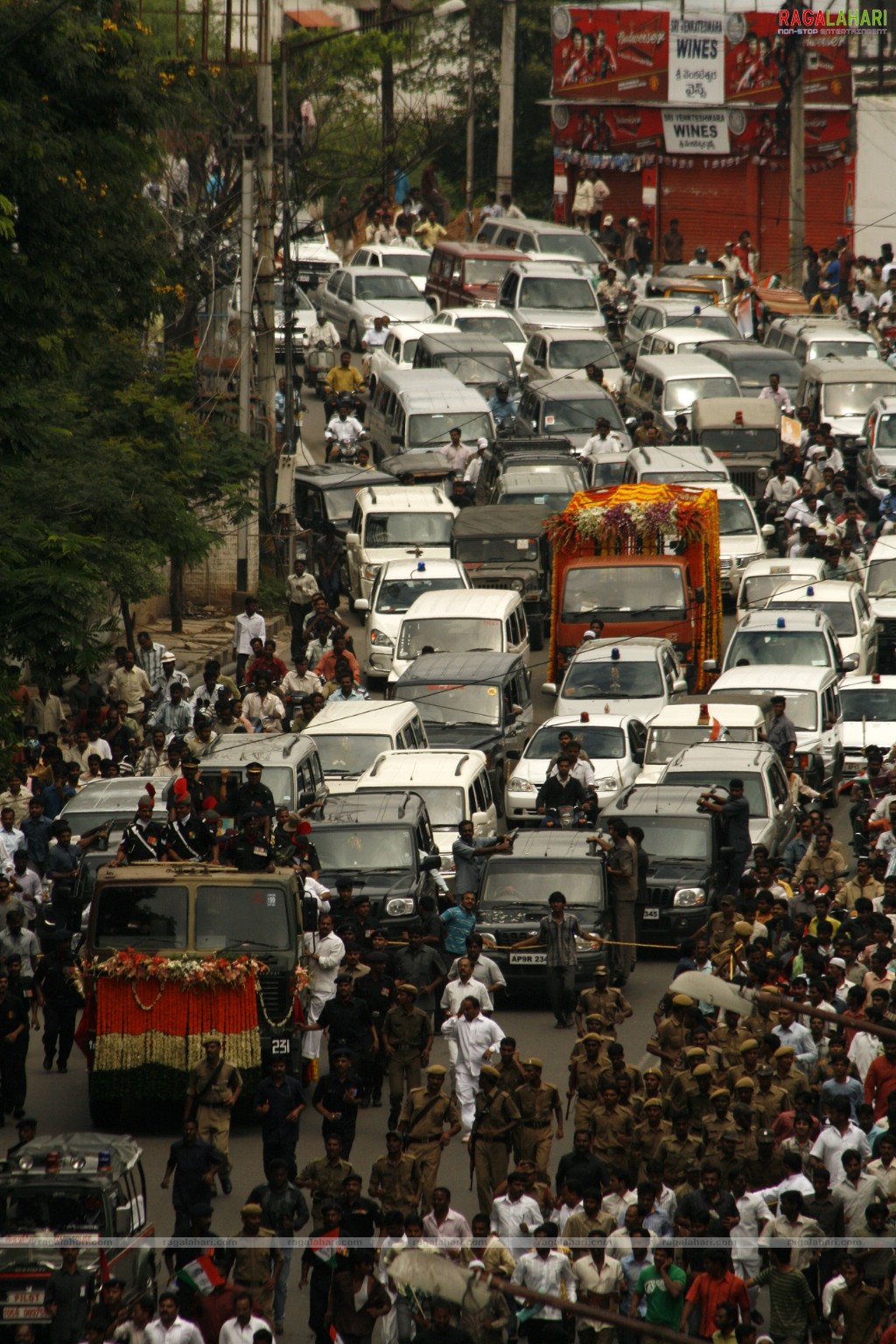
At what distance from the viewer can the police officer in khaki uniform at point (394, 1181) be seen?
15086 mm

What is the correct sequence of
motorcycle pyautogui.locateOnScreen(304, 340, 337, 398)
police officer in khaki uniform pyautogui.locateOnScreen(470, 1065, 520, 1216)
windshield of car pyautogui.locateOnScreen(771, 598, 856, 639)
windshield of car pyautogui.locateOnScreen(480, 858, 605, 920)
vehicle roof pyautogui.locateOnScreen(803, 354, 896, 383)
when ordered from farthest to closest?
1. motorcycle pyautogui.locateOnScreen(304, 340, 337, 398)
2. vehicle roof pyautogui.locateOnScreen(803, 354, 896, 383)
3. windshield of car pyautogui.locateOnScreen(771, 598, 856, 639)
4. windshield of car pyautogui.locateOnScreen(480, 858, 605, 920)
5. police officer in khaki uniform pyautogui.locateOnScreen(470, 1065, 520, 1216)

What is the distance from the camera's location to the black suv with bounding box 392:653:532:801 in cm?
2777

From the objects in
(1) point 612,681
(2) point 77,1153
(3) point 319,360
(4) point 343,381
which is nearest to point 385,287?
(3) point 319,360

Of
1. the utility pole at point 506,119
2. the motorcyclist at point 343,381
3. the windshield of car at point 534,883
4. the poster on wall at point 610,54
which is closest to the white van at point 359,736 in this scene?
the windshield of car at point 534,883

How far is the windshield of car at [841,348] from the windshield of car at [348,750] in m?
21.0

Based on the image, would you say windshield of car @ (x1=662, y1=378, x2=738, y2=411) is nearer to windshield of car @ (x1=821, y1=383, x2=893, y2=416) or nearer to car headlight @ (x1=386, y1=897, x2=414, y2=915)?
windshield of car @ (x1=821, y1=383, x2=893, y2=416)

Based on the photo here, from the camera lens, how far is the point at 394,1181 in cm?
1512

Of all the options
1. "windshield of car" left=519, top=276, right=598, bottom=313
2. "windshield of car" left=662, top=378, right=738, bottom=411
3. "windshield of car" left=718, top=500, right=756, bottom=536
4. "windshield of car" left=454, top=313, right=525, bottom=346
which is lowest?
"windshield of car" left=718, top=500, right=756, bottom=536

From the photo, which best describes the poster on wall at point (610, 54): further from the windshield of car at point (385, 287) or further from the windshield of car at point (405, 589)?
the windshield of car at point (405, 589)

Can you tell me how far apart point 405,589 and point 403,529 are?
2570 mm

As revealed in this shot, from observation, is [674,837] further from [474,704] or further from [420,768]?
[474,704]

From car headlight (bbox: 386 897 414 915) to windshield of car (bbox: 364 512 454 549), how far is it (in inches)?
540

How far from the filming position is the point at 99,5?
21.2 m

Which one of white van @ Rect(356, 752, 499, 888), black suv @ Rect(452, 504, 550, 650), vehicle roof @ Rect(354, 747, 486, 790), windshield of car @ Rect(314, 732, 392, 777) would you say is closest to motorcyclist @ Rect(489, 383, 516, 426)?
black suv @ Rect(452, 504, 550, 650)
